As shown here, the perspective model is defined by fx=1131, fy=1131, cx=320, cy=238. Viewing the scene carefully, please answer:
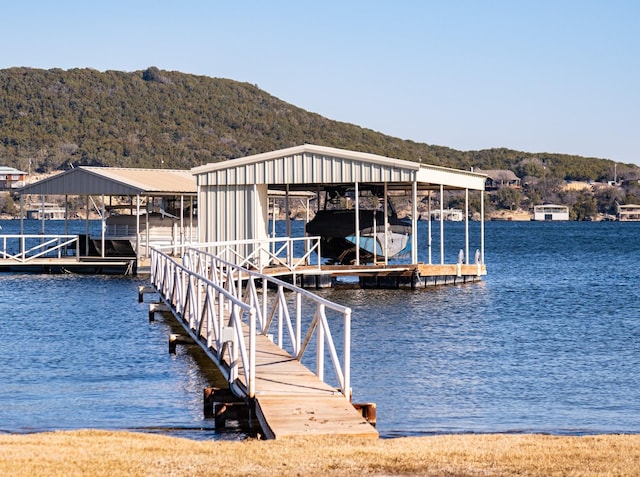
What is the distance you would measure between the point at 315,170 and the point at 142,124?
153567mm

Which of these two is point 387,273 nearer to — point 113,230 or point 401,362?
point 113,230

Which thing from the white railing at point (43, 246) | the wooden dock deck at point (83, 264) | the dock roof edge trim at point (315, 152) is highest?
the dock roof edge trim at point (315, 152)

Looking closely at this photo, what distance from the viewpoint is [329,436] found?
1184 centimetres

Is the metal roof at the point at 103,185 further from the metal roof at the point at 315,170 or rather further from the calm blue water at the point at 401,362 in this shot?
the metal roof at the point at 315,170

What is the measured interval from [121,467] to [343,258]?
28.7 m

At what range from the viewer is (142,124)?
7333 inches

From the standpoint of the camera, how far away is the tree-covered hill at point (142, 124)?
17462cm

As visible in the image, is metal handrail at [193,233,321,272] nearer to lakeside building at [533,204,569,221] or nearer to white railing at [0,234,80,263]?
white railing at [0,234,80,263]

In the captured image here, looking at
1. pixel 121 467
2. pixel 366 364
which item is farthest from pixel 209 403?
pixel 366 364

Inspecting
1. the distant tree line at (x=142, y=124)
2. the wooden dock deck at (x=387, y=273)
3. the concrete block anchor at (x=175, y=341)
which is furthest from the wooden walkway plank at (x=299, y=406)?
the distant tree line at (x=142, y=124)

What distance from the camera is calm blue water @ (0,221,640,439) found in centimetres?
1609

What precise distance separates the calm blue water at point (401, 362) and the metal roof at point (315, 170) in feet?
12.3

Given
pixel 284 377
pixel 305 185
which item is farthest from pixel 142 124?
pixel 284 377

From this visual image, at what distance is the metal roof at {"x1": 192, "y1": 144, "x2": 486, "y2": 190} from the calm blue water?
3.74 metres
